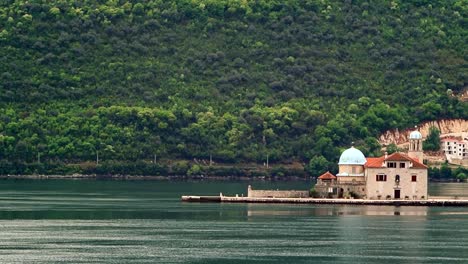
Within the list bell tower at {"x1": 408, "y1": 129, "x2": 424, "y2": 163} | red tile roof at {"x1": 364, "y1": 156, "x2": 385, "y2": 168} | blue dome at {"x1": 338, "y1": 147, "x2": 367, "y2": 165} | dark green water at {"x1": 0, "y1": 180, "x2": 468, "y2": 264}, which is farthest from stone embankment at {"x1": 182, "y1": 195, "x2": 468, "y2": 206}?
bell tower at {"x1": 408, "y1": 129, "x2": 424, "y2": 163}

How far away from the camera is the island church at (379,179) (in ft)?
500

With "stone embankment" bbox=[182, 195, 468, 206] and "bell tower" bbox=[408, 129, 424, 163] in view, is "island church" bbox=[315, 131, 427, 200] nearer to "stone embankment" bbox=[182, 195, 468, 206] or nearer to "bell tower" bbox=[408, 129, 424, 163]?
"stone embankment" bbox=[182, 195, 468, 206]

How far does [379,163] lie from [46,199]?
29286 mm

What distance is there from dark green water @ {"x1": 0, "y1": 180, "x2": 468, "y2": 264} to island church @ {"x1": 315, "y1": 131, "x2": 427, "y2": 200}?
148 inches

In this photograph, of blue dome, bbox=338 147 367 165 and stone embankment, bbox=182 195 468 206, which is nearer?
stone embankment, bbox=182 195 468 206

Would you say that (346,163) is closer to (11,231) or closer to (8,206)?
(8,206)

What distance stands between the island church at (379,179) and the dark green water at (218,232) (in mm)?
3750

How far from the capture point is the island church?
152 metres

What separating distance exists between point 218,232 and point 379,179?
1357 inches

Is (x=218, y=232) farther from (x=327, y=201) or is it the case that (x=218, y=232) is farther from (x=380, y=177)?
(x=380, y=177)

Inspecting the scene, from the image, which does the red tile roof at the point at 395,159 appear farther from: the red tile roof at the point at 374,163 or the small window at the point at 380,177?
the small window at the point at 380,177

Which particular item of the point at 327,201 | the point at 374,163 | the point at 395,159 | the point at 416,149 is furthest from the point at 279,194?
the point at 416,149

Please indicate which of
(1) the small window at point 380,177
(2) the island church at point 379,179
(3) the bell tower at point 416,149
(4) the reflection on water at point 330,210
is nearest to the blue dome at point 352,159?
(2) the island church at point 379,179

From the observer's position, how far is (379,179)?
153 meters
